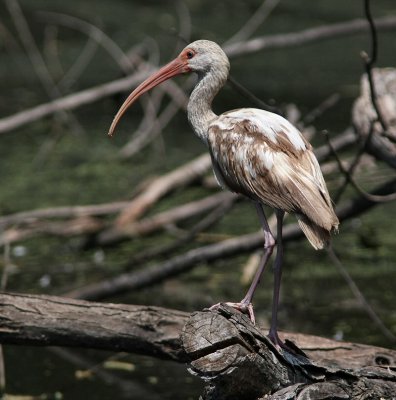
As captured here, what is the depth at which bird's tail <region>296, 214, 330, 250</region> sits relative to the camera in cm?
443

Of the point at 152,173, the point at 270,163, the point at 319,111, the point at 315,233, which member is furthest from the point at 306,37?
the point at 315,233

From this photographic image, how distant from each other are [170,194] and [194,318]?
487 centimetres

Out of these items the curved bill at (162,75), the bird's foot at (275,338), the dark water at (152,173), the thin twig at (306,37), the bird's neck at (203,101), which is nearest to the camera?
the bird's foot at (275,338)

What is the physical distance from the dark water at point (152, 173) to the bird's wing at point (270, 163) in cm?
190

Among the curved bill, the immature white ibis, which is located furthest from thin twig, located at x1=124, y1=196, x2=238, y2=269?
the immature white ibis

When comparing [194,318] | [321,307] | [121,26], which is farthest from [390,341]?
[121,26]

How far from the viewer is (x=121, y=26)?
1426 cm

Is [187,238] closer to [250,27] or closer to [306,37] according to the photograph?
[306,37]

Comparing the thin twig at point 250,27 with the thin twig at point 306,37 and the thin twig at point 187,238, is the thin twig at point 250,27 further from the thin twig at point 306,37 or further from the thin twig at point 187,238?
the thin twig at point 187,238

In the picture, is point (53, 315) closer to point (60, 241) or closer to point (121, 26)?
point (60, 241)

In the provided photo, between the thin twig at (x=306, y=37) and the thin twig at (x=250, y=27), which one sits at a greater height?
the thin twig at (x=250, y=27)

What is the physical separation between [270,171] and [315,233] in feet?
1.17

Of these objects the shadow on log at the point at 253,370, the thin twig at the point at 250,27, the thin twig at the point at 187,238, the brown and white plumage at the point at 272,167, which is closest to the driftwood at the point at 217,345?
the shadow on log at the point at 253,370

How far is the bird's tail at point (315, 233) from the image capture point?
4426 millimetres
